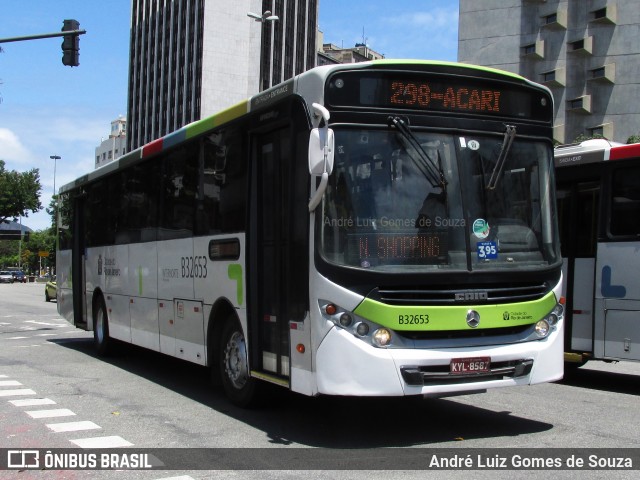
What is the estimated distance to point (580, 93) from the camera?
61.8 metres

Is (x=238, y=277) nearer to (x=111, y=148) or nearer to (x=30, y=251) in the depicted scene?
(x=30, y=251)

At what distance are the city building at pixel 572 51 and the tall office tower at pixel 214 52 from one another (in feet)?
116

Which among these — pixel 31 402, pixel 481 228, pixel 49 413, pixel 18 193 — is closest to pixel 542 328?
pixel 481 228

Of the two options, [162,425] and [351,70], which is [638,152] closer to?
[351,70]

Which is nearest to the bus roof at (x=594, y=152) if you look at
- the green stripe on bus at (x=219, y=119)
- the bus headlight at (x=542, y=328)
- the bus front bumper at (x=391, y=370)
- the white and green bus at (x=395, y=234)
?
the white and green bus at (x=395, y=234)

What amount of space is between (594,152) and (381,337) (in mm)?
5547

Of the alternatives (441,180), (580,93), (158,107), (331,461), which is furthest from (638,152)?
(158,107)

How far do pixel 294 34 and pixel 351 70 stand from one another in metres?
103

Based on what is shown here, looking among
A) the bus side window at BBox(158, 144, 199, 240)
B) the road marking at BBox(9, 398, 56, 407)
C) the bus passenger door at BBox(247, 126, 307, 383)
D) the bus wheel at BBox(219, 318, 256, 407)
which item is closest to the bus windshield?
the bus passenger door at BBox(247, 126, 307, 383)

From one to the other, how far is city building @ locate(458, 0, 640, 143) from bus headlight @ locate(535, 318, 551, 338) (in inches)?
2181

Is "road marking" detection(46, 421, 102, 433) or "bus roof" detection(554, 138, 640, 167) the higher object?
"bus roof" detection(554, 138, 640, 167)

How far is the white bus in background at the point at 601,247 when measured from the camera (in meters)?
10.2

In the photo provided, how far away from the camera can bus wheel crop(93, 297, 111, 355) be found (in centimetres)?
1398

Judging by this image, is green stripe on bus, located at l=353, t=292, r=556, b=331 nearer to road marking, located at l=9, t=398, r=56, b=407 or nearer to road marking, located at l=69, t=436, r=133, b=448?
road marking, located at l=69, t=436, r=133, b=448
